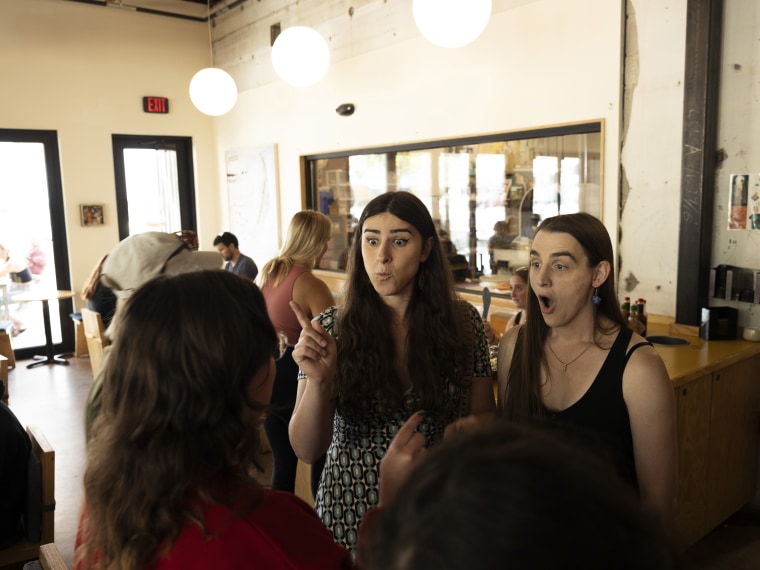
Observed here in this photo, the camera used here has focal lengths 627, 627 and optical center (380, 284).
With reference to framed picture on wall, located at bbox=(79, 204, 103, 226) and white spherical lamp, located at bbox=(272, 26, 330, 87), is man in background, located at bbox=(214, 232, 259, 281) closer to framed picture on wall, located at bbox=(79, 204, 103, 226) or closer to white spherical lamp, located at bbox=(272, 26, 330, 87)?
white spherical lamp, located at bbox=(272, 26, 330, 87)

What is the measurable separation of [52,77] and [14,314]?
2.42 metres

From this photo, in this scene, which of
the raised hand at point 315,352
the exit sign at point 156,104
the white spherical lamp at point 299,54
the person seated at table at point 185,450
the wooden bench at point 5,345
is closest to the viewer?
the person seated at table at point 185,450

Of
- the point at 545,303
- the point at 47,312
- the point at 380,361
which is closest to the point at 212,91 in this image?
the point at 47,312

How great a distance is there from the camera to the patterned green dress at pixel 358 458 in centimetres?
150

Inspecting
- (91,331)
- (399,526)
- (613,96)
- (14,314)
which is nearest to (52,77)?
(14,314)

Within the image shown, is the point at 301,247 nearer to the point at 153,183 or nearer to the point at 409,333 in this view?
the point at 409,333

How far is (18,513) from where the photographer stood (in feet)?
6.43

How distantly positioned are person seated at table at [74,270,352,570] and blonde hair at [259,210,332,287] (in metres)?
1.91

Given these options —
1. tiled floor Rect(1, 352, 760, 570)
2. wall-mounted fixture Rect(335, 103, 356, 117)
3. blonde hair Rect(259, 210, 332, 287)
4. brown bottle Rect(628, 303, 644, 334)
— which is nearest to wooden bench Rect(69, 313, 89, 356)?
tiled floor Rect(1, 352, 760, 570)

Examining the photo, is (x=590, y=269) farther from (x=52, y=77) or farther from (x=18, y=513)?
(x=52, y=77)

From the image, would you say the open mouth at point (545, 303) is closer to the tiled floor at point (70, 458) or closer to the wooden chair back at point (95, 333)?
the tiled floor at point (70, 458)

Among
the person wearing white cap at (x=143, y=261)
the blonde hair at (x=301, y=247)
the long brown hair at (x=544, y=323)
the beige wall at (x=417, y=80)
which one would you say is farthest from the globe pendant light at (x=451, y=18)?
the long brown hair at (x=544, y=323)

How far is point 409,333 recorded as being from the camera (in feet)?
5.18

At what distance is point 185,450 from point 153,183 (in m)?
6.72
